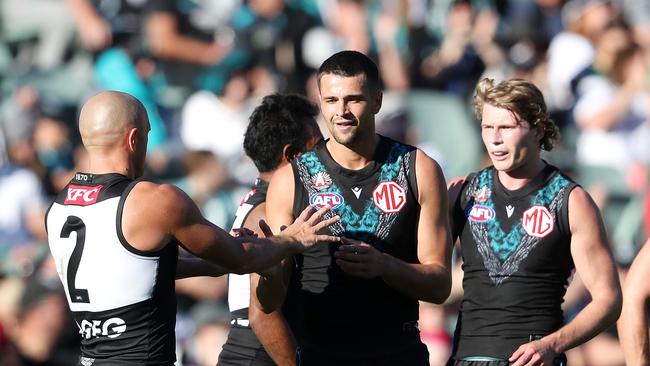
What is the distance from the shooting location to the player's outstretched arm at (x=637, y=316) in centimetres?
627

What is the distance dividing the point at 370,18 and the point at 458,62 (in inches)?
43.1

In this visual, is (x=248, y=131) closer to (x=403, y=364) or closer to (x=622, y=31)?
(x=403, y=364)

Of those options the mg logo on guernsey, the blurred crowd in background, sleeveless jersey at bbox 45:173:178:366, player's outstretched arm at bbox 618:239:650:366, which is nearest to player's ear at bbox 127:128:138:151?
sleeveless jersey at bbox 45:173:178:366

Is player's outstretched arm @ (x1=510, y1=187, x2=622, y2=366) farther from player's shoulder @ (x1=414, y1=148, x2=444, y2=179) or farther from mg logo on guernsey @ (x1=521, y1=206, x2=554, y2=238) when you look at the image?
player's shoulder @ (x1=414, y1=148, x2=444, y2=179)

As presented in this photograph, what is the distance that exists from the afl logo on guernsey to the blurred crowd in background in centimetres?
493

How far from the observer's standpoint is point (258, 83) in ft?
39.3

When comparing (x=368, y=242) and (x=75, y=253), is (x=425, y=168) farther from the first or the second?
(x=75, y=253)

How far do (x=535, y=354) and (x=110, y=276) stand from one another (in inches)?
88.1

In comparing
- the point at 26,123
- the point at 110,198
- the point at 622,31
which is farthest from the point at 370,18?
the point at 110,198

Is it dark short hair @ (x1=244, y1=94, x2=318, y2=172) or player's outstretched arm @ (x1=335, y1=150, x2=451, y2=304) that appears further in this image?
dark short hair @ (x1=244, y1=94, x2=318, y2=172)

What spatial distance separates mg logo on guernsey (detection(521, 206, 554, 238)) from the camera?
627cm

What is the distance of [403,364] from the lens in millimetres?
5891

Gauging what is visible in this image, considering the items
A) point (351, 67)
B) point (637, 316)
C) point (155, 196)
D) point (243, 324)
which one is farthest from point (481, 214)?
point (155, 196)

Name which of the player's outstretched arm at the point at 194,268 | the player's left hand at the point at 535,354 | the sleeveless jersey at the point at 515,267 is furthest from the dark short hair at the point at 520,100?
the player's outstretched arm at the point at 194,268
